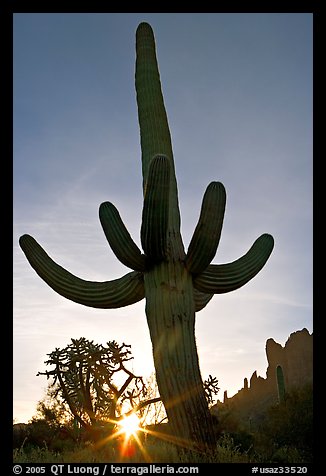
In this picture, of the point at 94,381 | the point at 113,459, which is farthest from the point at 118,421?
the point at 113,459

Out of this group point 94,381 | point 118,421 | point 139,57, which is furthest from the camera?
point 94,381

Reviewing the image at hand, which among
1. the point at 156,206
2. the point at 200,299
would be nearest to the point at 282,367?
the point at 200,299

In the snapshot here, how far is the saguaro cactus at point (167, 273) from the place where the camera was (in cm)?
572

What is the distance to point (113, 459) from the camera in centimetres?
615

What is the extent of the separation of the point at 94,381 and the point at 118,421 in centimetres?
186

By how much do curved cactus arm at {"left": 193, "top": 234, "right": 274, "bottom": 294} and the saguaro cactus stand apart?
0.04 feet

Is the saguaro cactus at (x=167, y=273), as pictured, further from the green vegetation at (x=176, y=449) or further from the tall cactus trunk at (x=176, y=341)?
the green vegetation at (x=176, y=449)

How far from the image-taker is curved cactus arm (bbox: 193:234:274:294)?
6508 millimetres

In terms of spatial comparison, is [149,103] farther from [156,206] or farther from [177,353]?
[177,353]

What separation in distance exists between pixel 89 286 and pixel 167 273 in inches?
43.4

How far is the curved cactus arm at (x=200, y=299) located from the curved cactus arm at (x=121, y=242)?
0.96 meters

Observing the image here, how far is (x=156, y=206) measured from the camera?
564 cm

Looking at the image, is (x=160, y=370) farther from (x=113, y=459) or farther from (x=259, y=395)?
(x=259, y=395)

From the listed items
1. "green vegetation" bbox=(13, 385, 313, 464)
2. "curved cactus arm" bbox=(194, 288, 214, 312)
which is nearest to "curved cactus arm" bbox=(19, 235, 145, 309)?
"curved cactus arm" bbox=(194, 288, 214, 312)
